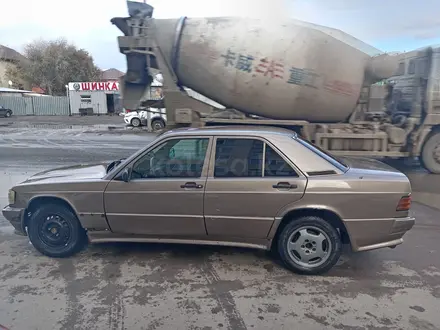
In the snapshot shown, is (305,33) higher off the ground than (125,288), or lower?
higher

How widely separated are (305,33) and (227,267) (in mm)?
5286

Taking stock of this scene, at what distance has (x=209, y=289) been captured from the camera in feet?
10.6

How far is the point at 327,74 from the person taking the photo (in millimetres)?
7090

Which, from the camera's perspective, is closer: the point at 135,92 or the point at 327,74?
the point at 327,74

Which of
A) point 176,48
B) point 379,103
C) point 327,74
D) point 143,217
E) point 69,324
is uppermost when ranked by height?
point 176,48

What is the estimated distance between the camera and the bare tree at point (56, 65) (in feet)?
143

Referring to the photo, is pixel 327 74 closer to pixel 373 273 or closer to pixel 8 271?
pixel 373 273

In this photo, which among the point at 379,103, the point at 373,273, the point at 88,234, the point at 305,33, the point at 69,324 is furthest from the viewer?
the point at 379,103

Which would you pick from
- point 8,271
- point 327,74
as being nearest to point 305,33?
point 327,74

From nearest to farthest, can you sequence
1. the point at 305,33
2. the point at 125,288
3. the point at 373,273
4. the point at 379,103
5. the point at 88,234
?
the point at 125,288 < the point at 373,273 < the point at 88,234 < the point at 305,33 < the point at 379,103

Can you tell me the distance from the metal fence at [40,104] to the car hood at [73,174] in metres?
38.2

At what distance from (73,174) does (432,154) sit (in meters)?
7.65

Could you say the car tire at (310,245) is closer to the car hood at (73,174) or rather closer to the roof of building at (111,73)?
the car hood at (73,174)

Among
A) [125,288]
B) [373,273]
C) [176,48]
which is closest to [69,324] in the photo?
[125,288]
